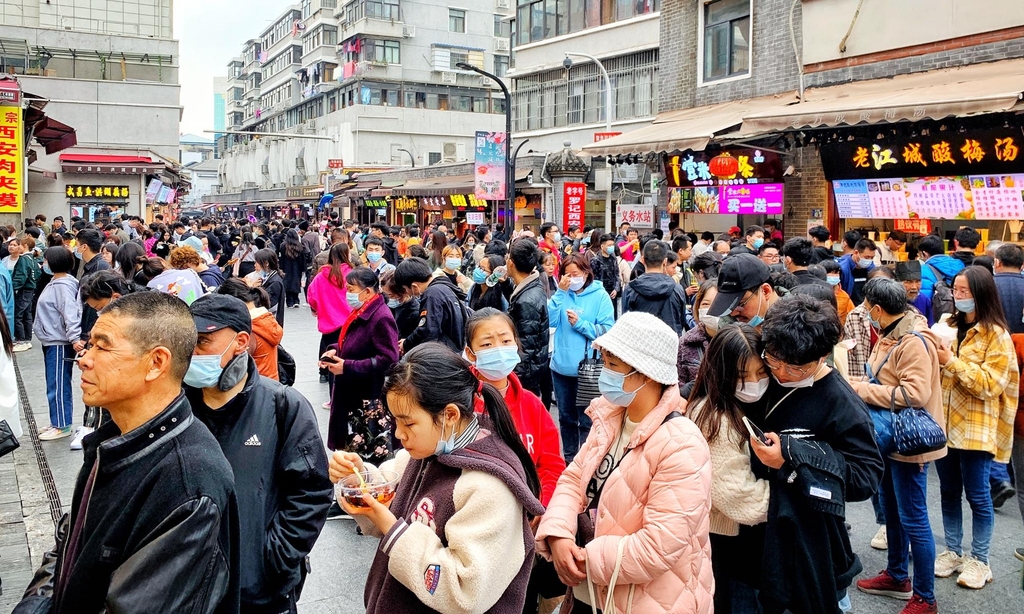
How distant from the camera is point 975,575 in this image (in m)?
4.65

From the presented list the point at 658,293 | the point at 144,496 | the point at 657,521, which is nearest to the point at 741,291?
the point at 657,521

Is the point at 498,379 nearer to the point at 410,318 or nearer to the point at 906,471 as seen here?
the point at 906,471

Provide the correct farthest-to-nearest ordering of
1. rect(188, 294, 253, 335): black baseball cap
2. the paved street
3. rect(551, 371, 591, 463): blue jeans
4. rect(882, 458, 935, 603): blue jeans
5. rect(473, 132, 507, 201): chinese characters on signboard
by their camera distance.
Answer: rect(473, 132, 507, 201): chinese characters on signboard < rect(551, 371, 591, 463): blue jeans < the paved street < rect(882, 458, 935, 603): blue jeans < rect(188, 294, 253, 335): black baseball cap

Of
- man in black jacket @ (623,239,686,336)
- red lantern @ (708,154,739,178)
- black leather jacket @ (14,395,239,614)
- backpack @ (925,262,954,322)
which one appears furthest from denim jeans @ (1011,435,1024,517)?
red lantern @ (708,154,739,178)

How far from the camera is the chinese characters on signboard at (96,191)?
2794 centimetres

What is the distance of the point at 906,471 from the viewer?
14.0 feet

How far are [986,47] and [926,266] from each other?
5.71m

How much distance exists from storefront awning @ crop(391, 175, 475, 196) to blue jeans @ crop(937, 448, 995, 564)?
20945 mm

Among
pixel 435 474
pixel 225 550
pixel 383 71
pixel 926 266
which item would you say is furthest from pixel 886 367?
pixel 383 71

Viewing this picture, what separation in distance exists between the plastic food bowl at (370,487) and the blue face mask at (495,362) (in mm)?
1238

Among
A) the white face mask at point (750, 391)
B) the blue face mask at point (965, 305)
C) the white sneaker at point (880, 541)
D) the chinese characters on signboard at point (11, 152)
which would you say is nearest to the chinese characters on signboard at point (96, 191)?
the chinese characters on signboard at point (11, 152)

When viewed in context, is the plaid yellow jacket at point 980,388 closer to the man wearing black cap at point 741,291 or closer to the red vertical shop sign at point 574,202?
the man wearing black cap at point 741,291

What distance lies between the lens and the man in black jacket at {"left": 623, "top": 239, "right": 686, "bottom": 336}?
282 inches

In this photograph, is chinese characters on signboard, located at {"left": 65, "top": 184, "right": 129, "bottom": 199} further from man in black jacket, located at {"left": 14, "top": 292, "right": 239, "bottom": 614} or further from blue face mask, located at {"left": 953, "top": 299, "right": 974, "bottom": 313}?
man in black jacket, located at {"left": 14, "top": 292, "right": 239, "bottom": 614}
